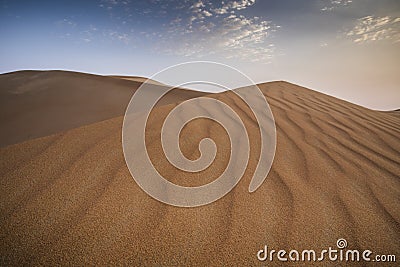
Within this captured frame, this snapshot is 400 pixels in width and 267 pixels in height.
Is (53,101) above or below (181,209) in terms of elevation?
above

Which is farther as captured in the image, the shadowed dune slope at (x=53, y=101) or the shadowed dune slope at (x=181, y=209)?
the shadowed dune slope at (x=53, y=101)

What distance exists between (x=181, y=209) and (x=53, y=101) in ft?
8.98

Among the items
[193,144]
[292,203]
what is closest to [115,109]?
[193,144]

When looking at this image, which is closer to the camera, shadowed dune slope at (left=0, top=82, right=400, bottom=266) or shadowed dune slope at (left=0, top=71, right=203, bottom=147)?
shadowed dune slope at (left=0, top=82, right=400, bottom=266)

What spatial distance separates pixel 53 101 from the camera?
301 cm

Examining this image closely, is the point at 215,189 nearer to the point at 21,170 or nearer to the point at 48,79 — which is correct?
the point at 21,170

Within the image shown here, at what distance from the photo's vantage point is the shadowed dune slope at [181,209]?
3.02 feet

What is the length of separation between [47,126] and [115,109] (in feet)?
2.68

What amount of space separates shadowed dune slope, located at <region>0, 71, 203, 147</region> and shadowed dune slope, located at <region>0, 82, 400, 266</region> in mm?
464

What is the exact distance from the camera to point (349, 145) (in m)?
1.95

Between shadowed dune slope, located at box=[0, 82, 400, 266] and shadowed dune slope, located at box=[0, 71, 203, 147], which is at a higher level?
shadowed dune slope, located at box=[0, 71, 203, 147]

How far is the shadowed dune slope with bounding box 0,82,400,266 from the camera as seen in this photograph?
92 cm

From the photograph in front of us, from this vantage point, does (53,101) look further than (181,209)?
Yes

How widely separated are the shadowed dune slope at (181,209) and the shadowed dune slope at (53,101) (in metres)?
0.46
